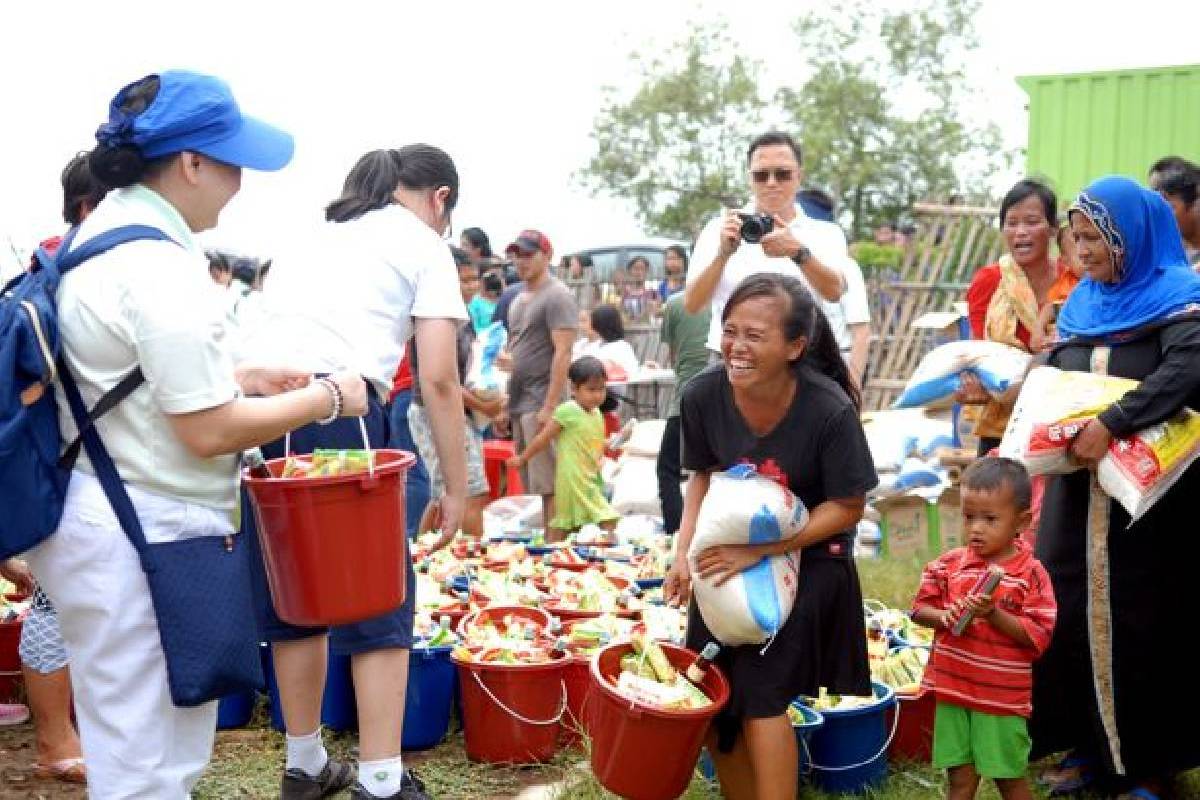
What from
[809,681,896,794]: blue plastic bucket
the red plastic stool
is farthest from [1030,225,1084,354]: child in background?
the red plastic stool

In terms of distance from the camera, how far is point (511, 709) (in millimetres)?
4188

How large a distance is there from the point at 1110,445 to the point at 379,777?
2.30 metres

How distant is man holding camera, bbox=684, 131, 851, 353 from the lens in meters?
4.66

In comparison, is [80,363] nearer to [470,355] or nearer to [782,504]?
[782,504]

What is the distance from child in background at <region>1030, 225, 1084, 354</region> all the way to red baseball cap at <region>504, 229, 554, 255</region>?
154 inches

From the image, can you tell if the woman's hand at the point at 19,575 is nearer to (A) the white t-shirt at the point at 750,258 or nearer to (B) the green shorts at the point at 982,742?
(A) the white t-shirt at the point at 750,258

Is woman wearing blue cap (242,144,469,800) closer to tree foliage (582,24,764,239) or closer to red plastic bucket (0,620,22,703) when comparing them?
red plastic bucket (0,620,22,703)

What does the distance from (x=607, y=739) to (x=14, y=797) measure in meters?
2.06

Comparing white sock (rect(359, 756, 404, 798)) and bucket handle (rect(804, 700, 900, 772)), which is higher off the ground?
white sock (rect(359, 756, 404, 798))

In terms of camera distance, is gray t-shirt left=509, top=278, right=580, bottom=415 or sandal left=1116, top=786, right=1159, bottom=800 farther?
gray t-shirt left=509, top=278, right=580, bottom=415

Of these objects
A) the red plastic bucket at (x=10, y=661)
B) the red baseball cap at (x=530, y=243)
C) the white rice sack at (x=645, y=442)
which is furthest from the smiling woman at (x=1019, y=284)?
the white rice sack at (x=645, y=442)

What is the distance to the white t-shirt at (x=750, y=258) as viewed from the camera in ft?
15.8

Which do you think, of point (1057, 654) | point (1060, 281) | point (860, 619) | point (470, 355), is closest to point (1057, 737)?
point (1057, 654)

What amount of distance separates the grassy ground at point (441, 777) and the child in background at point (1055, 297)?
1637 millimetres
